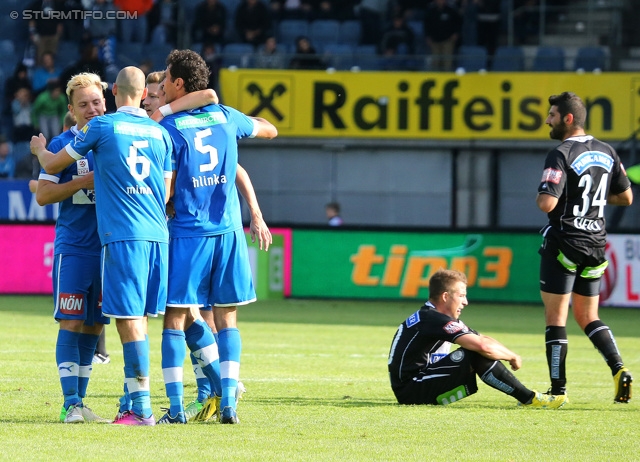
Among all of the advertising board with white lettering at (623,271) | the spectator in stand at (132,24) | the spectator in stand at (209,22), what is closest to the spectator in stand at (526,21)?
the spectator in stand at (209,22)

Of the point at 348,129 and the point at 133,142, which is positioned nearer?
the point at 133,142

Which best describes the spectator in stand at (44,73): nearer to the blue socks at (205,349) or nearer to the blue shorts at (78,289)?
the blue shorts at (78,289)

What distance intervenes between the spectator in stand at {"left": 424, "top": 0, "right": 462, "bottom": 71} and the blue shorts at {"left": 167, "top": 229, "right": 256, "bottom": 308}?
55.6 ft

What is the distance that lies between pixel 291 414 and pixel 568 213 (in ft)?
8.59

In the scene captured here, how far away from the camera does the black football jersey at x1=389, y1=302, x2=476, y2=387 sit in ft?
26.9

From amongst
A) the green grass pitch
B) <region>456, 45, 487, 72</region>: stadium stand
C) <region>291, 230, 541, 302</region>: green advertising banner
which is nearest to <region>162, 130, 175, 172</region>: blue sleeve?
the green grass pitch

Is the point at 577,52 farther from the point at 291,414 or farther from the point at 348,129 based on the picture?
the point at 291,414

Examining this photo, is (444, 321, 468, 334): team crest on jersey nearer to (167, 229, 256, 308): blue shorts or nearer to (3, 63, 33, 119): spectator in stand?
(167, 229, 256, 308): blue shorts

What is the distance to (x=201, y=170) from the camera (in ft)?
23.4

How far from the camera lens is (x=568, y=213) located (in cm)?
859

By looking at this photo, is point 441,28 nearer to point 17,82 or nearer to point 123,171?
point 17,82

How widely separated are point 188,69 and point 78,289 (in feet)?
5.12

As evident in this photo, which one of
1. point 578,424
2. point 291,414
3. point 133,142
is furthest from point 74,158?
point 578,424

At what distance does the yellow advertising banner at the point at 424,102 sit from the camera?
73.1 ft
